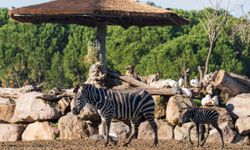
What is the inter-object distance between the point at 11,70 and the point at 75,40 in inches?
220

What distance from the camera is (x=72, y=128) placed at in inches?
929

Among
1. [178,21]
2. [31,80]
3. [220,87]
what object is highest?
[178,21]

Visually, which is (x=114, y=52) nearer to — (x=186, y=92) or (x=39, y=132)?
(x=39, y=132)

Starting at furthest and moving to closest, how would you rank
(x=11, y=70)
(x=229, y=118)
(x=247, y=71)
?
(x=11, y=70)
(x=247, y=71)
(x=229, y=118)

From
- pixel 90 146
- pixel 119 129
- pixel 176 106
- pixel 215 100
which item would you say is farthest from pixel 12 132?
pixel 90 146

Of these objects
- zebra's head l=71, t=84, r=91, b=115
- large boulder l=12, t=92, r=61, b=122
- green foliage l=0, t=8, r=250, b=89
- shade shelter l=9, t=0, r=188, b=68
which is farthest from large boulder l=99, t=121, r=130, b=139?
green foliage l=0, t=8, r=250, b=89

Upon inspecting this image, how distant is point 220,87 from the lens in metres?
24.3

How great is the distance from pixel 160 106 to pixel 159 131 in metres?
0.94

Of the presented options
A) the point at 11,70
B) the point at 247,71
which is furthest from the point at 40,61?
the point at 247,71

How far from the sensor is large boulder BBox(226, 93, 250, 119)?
23.4 m

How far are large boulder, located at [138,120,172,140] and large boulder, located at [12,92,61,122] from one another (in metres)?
3.00

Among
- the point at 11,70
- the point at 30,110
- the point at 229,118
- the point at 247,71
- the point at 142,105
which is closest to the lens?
the point at 142,105

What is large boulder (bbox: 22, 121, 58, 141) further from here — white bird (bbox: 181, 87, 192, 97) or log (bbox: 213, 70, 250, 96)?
log (bbox: 213, 70, 250, 96)

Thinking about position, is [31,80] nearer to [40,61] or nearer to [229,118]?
[40,61]
